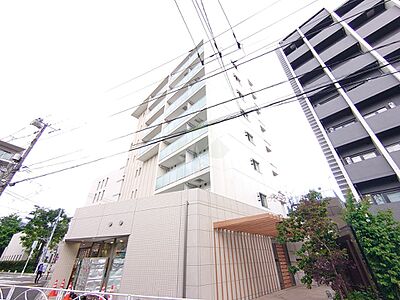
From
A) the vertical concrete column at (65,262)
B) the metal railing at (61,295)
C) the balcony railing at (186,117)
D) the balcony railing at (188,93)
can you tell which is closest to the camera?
the metal railing at (61,295)

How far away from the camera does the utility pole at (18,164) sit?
25.7 feet

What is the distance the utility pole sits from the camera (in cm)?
783

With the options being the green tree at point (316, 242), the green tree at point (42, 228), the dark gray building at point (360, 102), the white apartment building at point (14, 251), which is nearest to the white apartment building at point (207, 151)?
the green tree at point (316, 242)

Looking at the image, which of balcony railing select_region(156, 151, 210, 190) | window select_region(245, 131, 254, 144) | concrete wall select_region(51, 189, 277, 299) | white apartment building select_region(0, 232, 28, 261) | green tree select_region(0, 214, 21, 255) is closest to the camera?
concrete wall select_region(51, 189, 277, 299)

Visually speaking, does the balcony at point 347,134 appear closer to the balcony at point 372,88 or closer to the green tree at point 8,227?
the balcony at point 372,88

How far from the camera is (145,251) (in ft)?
24.7

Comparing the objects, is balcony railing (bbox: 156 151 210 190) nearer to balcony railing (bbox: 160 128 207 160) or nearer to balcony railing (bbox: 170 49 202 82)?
balcony railing (bbox: 160 128 207 160)

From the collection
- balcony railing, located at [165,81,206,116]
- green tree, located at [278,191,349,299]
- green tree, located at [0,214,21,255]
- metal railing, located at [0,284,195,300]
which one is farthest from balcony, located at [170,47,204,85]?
green tree, located at [0,214,21,255]

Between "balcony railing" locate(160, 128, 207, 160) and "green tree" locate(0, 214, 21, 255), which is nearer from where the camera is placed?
"balcony railing" locate(160, 128, 207, 160)

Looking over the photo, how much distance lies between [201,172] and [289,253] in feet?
26.5

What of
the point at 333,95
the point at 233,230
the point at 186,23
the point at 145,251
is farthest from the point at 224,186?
the point at 333,95

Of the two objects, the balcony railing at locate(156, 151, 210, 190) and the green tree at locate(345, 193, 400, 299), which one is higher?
the balcony railing at locate(156, 151, 210, 190)

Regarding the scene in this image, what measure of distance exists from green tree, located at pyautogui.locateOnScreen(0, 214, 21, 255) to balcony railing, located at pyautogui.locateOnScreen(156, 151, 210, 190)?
34.8 m

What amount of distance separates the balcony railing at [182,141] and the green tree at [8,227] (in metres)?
34.8
